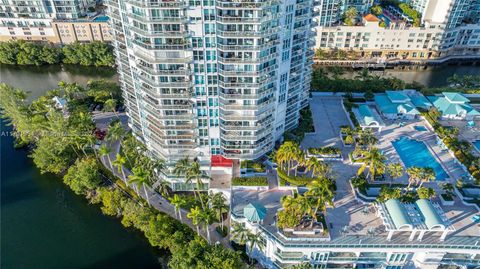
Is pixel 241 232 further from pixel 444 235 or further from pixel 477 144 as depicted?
pixel 477 144

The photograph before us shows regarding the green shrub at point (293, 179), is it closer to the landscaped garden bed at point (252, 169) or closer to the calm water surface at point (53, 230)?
the landscaped garden bed at point (252, 169)

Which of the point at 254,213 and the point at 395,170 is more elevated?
the point at 395,170

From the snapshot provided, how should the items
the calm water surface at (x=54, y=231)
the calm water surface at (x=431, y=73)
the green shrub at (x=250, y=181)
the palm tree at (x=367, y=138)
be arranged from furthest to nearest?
the calm water surface at (x=431, y=73) < the palm tree at (x=367, y=138) < the green shrub at (x=250, y=181) < the calm water surface at (x=54, y=231)

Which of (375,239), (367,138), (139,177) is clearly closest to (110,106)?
(139,177)

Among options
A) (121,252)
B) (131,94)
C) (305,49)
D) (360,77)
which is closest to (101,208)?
(121,252)

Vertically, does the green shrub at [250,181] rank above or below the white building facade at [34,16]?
below

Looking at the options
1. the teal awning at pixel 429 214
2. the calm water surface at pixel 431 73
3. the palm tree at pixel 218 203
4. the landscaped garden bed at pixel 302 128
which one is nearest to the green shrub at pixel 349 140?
the landscaped garden bed at pixel 302 128

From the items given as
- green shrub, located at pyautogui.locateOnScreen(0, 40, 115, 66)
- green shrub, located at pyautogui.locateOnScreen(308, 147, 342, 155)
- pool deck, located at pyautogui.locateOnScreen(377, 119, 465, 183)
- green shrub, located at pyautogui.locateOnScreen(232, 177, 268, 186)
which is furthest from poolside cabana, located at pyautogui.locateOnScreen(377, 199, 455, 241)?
green shrub, located at pyautogui.locateOnScreen(0, 40, 115, 66)
